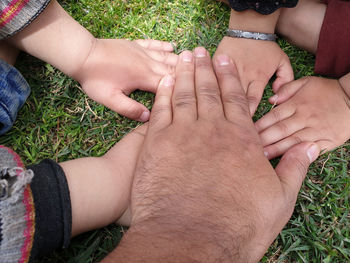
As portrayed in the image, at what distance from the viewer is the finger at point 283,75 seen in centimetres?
150

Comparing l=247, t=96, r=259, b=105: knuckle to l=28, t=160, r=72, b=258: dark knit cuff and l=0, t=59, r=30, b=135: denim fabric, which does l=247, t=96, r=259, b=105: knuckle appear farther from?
l=0, t=59, r=30, b=135: denim fabric

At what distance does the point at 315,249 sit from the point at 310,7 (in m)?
1.04

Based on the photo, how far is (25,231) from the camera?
0.94m

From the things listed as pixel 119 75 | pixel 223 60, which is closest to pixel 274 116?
pixel 223 60

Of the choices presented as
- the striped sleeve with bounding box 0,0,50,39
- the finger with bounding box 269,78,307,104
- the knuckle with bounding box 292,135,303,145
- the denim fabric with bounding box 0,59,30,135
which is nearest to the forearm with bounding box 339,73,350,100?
the finger with bounding box 269,78,307,104

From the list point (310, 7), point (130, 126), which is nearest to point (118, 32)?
point (130, 126)

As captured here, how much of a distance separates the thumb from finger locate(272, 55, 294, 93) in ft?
1.04

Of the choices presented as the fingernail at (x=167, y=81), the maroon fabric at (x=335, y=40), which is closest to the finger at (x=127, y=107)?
the fingernail at (x=167, y=81)

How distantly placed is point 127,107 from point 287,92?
0.69 meters

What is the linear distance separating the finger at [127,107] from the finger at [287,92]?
0.55 m

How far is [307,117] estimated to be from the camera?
4.57 ft

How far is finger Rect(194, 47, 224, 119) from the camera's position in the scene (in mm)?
1259

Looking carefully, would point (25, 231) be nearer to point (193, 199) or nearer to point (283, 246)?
point (193, 199)

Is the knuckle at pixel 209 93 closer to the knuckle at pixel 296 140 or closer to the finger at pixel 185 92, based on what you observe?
the finger at pixel 185 92
